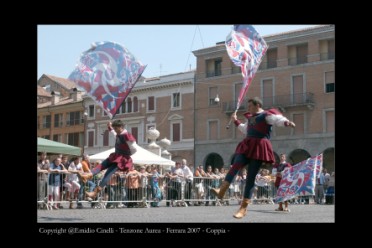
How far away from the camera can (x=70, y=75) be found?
11.2 metres

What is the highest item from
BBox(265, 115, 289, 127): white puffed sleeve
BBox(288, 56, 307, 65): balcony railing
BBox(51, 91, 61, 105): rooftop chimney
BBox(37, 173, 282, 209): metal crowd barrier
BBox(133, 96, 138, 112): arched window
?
BBox(288, 56, 307, 65): balcony railing

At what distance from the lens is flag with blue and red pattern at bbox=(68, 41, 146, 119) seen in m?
11.2

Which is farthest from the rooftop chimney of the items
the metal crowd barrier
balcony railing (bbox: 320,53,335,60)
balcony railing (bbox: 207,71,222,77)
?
the metal crowd barrier

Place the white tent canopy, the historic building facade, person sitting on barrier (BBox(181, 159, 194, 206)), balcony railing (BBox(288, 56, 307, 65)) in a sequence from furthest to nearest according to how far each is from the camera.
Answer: balcony railing (BBox(288, 56, 307, 65))
the historic building facade
the white tent canopy
person sitting on barrier (BBox(181, 159, 194, 206))

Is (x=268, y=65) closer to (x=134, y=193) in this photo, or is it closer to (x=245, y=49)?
(x=134, y=193)

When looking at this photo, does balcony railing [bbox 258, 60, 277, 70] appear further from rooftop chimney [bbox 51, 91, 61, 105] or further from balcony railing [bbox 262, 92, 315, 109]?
rooftop chimney [bbox 51, 91, 61, 105]

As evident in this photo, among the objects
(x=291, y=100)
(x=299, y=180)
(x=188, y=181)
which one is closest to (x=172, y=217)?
(x=299, y=180)

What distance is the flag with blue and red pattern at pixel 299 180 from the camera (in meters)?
13.8

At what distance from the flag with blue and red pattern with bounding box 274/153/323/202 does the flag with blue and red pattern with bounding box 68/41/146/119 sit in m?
5.29

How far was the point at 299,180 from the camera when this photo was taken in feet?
46.0

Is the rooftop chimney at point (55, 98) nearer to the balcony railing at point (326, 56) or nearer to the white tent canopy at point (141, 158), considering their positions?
the balcony railing at point (326, 56)

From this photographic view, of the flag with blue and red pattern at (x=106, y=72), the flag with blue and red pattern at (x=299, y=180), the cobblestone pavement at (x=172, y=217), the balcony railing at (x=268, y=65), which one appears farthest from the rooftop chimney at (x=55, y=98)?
the flag with blue and red pattern at (x=106, y=72)

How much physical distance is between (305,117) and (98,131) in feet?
83.0
